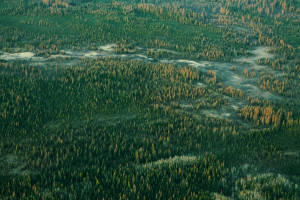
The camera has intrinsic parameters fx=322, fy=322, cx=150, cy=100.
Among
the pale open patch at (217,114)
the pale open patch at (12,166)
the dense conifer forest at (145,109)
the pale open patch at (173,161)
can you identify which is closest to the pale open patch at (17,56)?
the dense conifer forest at (145,109)

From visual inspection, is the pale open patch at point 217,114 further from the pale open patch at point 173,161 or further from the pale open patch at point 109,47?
the pale open patch at point 109,47

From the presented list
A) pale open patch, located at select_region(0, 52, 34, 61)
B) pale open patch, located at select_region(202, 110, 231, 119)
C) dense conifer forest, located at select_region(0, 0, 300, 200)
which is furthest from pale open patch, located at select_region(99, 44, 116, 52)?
pale open patch, located at select_region(202, 110, 231, 119)

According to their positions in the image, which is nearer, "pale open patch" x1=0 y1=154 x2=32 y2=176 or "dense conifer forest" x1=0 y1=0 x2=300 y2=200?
"dense conifer forest" x1=0 y1=0 x2=300 y2=200

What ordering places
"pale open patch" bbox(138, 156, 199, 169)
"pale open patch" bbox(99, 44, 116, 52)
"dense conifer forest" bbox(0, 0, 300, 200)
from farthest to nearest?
1. "pale open patch" bbox(99, 44, 116, 52)
2. "pale open patch" bbox(138, 156, 199, 169)
3. "dense conifer forest" bbox(0, 0, 300, 200)

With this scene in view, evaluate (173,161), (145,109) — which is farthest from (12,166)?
(145,109)

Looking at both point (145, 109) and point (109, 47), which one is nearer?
point (145, 109)

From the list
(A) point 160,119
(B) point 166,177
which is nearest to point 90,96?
(A) point 160,119

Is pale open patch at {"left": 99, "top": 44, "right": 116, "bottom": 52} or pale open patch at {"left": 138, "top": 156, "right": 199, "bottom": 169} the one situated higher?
pale open patch at {"left": 99, "top": 44, "right": 116, "bottom": 52}

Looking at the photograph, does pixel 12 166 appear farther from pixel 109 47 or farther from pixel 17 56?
pixel 109 47

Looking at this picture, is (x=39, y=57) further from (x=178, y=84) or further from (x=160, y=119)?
(x=160, y=119)

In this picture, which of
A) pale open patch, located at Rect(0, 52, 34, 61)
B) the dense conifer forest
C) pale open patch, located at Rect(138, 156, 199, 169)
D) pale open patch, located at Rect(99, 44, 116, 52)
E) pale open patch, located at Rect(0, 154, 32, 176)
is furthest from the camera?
pale open patch, located at Rect(99, 44, 116, 52)

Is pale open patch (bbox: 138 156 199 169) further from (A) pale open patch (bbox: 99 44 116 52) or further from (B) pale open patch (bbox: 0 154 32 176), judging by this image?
(A) pale open patch (bbox: 99 44 116 52)
